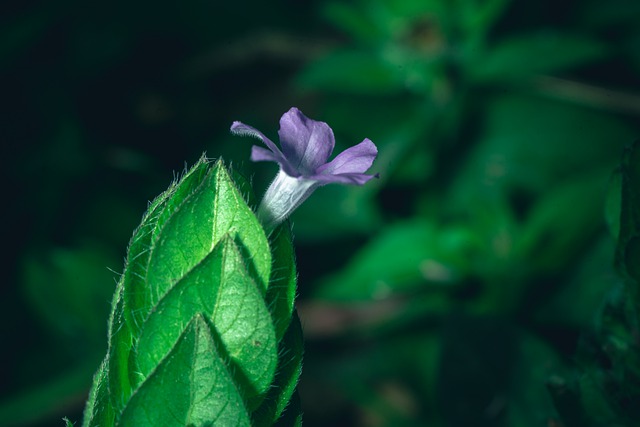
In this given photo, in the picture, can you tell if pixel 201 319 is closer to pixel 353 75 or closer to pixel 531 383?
pixel 531 383

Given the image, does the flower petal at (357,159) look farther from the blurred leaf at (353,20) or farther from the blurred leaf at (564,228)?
the blurred leaf at (353,20)

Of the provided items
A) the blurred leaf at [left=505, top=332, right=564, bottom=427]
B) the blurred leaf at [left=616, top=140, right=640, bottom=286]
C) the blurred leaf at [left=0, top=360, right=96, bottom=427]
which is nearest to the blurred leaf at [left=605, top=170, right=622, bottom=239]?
the blurred leaf at [left=616, top=140, right=640, bottom=286]

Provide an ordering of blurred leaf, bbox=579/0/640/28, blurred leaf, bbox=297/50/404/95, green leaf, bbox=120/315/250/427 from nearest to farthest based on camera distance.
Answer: green leaf, bbox=120/315/250/427, blurred leaf, bbox=297/50/404/95, blurred leaf, bbox=579/0/640/28

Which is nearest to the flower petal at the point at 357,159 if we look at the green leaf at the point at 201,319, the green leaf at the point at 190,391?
the green leaf at the point at 201,319

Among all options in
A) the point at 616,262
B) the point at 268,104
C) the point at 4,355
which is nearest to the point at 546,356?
the point at 616,262

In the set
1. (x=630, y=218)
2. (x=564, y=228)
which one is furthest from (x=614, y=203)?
(x=564, y=228)

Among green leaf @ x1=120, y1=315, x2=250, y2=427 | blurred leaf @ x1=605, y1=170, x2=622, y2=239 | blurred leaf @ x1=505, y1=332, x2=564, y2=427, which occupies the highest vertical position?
green leaf @ x1=120, y1=315, x2=250, y2=427

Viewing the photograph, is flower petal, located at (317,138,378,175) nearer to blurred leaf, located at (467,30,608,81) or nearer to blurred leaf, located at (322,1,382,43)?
blurred leaf, located at (467,30,608,81)
